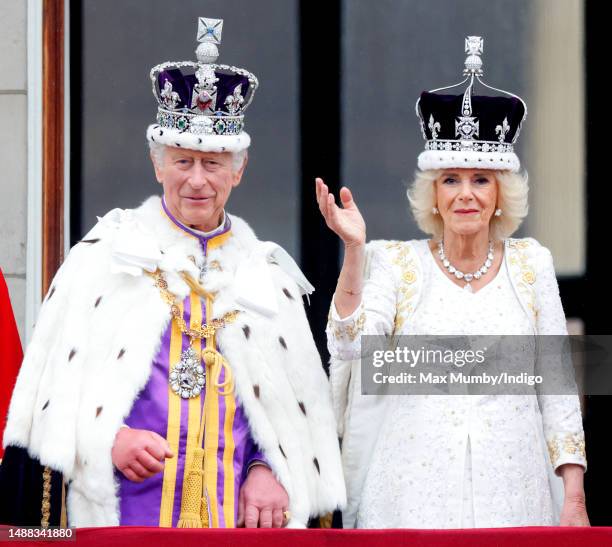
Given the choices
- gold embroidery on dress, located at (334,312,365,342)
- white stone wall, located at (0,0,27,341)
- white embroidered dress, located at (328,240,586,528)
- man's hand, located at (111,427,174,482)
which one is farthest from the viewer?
white stone wall, located at (0,0,27,341)

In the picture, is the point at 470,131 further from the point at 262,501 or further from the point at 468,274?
the point at 262,501

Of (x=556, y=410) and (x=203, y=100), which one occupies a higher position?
(x=203, y=100)

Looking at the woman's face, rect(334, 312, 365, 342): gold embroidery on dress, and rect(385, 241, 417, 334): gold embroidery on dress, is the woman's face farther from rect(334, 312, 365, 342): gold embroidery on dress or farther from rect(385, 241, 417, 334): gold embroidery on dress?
rect(334, 312, 365, 342): gold embroidery on dress

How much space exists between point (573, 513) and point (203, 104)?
5.35 feet

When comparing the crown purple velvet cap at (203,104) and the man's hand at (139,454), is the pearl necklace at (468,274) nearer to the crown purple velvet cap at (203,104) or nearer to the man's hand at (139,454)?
the crown purple velvet cap at (203,104)

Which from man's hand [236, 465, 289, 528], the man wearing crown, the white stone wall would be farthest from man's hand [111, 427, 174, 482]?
the white stone wall

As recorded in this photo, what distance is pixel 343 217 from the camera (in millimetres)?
3645

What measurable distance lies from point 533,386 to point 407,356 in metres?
0.40

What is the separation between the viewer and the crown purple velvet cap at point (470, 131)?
3.98 metres

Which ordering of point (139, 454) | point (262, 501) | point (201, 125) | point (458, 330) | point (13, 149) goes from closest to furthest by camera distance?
point (139, 454) → point (262, 501) → point (201, 125) → point (458, 330) → point (13, 149)

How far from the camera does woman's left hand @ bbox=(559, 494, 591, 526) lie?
12.4ft

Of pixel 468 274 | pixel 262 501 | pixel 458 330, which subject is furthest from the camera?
pixel 468 274

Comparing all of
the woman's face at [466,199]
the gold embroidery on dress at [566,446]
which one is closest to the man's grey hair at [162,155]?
the woman's face at [466,199]

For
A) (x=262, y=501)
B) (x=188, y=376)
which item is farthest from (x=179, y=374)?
(x=262, y=501)
